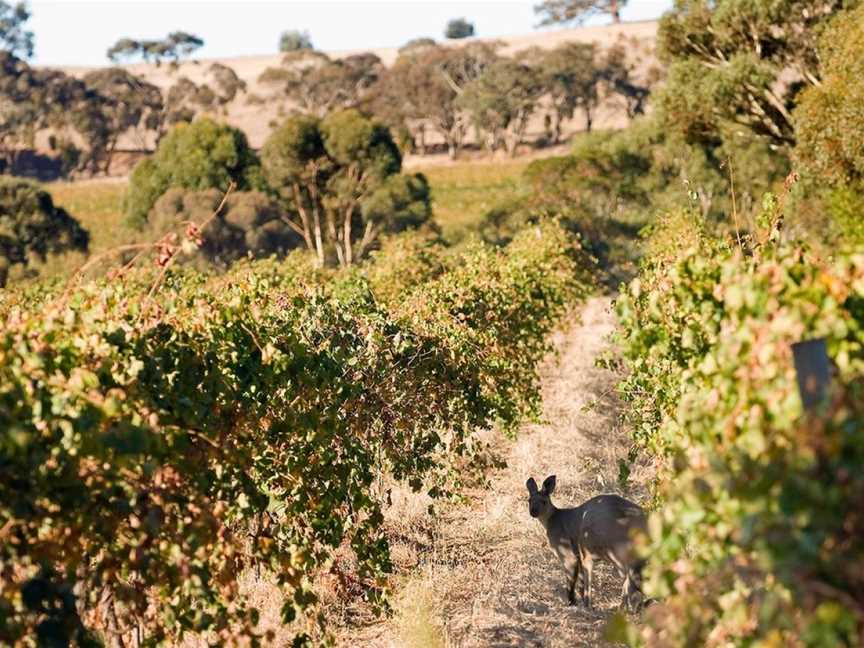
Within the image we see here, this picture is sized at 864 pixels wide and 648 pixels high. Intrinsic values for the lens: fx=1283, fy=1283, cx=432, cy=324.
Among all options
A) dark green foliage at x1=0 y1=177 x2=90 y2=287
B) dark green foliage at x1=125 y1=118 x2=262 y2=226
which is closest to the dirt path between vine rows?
dark green foliage at x1=0 y1=177 x2=90 y2=287

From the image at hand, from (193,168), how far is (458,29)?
92905 mm

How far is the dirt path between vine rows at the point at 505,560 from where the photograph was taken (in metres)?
8.28

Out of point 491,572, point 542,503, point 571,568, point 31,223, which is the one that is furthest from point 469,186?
point 571,568

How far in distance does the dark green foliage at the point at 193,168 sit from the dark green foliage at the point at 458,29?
297 ft

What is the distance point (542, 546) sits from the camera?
416 inches

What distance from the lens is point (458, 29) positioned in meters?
145

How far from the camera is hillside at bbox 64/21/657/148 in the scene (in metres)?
101

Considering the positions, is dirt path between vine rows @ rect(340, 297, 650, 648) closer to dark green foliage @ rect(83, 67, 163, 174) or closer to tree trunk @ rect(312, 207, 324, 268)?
tree trunk @ rect(312, 207, 324, 268)

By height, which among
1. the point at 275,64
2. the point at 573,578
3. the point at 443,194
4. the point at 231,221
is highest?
the point at 275,64

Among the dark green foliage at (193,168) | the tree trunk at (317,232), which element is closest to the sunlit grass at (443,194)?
the dark green foliage at (193,168)

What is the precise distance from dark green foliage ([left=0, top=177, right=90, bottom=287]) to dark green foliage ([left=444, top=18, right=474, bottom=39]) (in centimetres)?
9518

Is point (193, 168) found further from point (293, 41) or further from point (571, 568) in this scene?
point (293, 41)

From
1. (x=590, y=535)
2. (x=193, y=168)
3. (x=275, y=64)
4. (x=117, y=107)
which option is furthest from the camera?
(x=275, y=64)

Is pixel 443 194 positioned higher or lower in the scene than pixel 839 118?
lower
